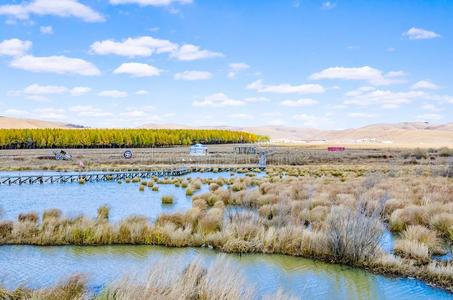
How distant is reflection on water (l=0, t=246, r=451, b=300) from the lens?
9586 mm

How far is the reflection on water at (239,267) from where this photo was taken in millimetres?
9586

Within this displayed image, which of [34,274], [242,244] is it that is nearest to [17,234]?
[34,274]

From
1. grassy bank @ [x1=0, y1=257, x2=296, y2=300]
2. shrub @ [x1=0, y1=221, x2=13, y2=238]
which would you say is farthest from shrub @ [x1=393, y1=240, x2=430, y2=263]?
shrub @ [x1=0, y1=221, x2=13, y2=238]

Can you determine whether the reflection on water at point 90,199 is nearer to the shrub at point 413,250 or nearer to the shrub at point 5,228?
the shrub at point 5,228

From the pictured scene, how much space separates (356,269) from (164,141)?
125 meters

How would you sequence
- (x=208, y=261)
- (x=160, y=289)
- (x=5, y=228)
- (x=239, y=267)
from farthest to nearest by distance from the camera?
(x=5, y=228) → (x=208, y=261) → (x=239, y=267) → (x=160, y=289)

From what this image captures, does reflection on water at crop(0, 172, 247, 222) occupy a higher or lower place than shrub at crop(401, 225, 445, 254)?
lower

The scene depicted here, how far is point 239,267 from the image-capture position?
10.9m

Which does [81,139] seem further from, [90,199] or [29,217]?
[29,217]

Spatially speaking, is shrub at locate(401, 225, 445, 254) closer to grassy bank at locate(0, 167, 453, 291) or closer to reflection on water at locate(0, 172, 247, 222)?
grassy bank at locate(0, 167, 453, 291)

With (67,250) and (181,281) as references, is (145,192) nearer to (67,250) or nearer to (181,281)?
(67,250)

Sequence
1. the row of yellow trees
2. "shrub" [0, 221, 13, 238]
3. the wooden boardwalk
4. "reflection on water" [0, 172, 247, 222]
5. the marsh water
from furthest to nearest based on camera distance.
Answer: the row of yellow trees, the wooden boardwalk, "reflection on water" [0, 172, 247, 222], "shrub" [0, 221, 13, 238], the marsh water

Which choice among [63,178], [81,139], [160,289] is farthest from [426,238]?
[81,139]

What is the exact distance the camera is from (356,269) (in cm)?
1106
